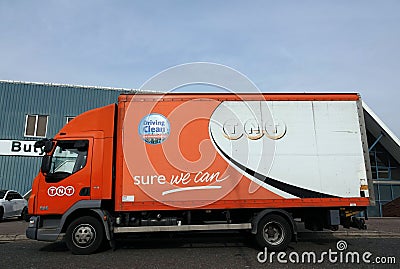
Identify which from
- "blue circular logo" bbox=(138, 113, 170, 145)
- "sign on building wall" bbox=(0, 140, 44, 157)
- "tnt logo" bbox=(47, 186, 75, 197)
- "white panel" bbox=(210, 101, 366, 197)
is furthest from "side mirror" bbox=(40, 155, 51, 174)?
"sign on building wall" bbox=(0, 140, 44, 157)

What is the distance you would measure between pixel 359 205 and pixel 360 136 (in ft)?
5.61

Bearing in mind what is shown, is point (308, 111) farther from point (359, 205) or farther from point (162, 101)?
point (162, 101)

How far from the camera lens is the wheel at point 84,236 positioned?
6980 mm

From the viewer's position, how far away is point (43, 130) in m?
18.0

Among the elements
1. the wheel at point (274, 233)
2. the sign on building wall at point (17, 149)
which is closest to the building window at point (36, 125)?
the sign on building wall at point (17, 149)

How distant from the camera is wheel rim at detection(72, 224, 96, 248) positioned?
276 inches

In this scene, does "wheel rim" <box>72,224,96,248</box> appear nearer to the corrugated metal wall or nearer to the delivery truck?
the delivery truck

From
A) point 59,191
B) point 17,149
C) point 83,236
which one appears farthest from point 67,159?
point 17,149

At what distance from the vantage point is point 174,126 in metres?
7.46

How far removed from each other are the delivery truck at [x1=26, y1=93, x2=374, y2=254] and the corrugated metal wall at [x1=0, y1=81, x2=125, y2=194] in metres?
11.7

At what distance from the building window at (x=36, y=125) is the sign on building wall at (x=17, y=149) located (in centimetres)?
72

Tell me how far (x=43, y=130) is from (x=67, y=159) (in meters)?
12.3

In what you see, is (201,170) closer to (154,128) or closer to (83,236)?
(154,128)

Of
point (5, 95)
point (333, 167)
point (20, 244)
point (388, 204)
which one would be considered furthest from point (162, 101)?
point (388, 204)
